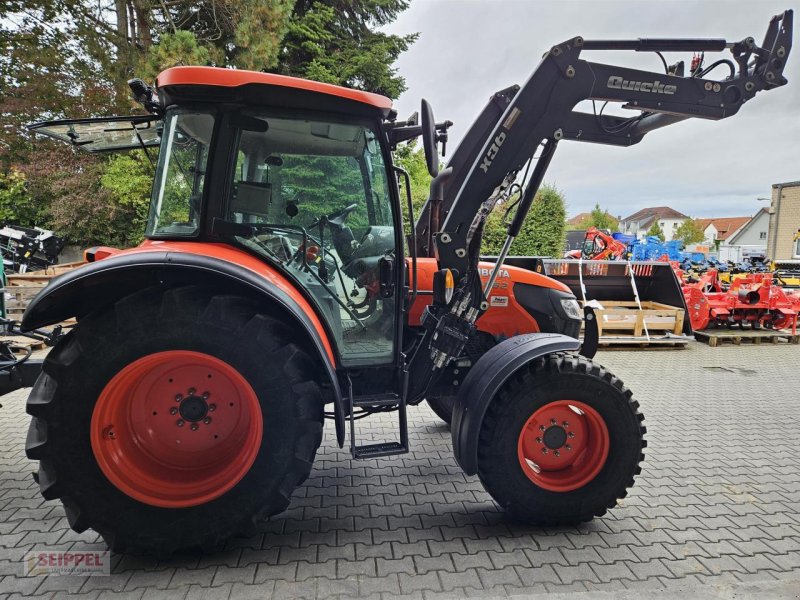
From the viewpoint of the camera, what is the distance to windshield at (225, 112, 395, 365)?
2596 millimetres

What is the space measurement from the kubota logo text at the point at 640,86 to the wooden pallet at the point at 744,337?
23.0 ft

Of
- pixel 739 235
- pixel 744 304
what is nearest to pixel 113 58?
pixel 744 304

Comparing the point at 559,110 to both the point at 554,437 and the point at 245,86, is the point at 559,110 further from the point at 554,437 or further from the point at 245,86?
the point at 554,437

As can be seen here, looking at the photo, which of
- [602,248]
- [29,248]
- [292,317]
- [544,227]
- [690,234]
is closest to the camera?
[292,317]

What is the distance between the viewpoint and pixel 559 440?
2889 millimetres

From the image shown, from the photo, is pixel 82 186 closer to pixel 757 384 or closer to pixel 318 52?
pixel 318 52

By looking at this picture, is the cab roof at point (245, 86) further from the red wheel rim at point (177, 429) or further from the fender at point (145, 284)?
the red wheel rim at point (177, 429)

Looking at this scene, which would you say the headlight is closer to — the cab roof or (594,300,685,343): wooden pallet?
the cab roof

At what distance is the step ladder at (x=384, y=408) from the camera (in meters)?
2.75

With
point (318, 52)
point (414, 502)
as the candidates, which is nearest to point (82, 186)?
point (318, 52)

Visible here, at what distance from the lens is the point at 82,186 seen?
1199cm

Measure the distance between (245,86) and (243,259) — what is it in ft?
2.77

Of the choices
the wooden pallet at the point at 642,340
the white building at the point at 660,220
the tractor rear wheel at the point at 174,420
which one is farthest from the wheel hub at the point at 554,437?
the white building at the point at 660,220
